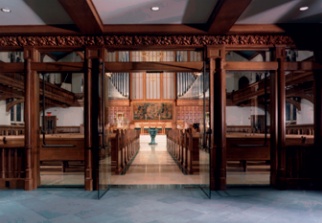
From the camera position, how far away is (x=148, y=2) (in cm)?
384

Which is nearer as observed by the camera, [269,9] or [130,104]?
[269,9]

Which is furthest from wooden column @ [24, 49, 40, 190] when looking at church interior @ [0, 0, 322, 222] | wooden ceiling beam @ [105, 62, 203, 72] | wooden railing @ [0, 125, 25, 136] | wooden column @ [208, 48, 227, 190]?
wooden railing @ [0, 125, 25, 136]

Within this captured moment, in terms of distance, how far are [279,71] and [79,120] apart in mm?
11397

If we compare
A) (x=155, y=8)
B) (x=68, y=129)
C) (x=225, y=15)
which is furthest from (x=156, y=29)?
(x=68, y=129)

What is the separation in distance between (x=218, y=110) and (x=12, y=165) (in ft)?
11.4

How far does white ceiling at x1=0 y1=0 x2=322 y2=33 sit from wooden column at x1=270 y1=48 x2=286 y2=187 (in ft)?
2.24

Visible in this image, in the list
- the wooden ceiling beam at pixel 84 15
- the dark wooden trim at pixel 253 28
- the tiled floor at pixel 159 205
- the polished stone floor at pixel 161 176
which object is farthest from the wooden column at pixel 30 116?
the dark wooden trim at pixel 253 28

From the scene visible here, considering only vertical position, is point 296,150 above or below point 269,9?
below

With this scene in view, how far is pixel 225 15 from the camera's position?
3971mm

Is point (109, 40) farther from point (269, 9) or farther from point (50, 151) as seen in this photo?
point (50, 151)

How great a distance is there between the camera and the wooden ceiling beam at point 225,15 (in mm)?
3592

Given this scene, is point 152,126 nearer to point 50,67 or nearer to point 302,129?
point 302,129

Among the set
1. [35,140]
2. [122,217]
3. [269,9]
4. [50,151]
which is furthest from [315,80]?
[50,151]

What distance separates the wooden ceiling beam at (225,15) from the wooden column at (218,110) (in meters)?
0.38
